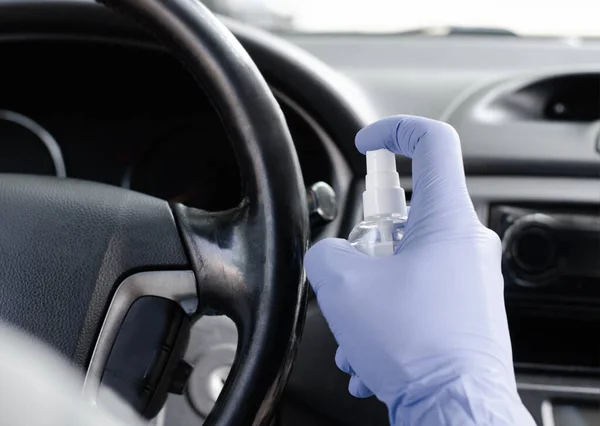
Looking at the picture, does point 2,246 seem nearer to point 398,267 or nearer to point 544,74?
point 398,267

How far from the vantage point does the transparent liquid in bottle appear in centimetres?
57

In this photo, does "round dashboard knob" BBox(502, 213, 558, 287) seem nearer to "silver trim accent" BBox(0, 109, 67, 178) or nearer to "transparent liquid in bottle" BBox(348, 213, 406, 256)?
"transparent liquid in bottle" BBox(348, 213, 406, 256)

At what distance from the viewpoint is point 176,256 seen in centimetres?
63

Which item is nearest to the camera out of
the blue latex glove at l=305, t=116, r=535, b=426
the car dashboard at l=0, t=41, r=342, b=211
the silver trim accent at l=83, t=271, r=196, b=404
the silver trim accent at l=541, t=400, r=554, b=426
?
the blue latex glove at l=305, t=116, r=535, b=426

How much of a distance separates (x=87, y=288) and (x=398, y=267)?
26cm

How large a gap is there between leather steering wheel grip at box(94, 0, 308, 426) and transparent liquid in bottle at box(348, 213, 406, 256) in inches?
1.9

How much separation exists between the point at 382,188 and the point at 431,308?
90mm

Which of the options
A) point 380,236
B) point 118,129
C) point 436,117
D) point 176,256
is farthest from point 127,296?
point 118,129

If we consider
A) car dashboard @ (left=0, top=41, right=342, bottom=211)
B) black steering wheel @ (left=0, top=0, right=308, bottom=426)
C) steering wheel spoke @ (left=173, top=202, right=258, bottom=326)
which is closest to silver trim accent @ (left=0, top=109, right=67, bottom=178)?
car dashboard @ (left=0, top=41, right=342, bottom=211)

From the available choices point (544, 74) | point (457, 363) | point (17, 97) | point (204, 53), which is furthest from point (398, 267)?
point (17, 97)

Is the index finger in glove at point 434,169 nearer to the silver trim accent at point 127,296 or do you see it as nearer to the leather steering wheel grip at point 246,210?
the leather steering wheel grip at point 246,210

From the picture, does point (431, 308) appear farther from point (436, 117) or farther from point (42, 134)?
point (42, 134)

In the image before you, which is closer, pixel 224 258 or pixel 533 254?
pixel 224 258

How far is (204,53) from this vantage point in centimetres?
61
